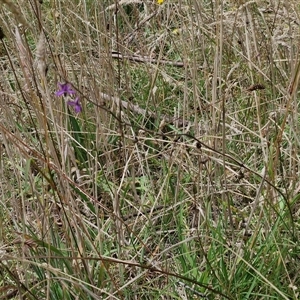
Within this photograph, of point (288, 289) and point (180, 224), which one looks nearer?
point (288, 289)

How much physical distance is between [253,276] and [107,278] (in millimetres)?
278

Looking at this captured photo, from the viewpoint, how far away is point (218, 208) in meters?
1.29

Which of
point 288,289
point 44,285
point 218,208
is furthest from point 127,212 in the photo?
point 288,289

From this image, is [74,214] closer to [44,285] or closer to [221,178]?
[44,285]

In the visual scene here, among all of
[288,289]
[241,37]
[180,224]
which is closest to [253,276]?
[288,289]

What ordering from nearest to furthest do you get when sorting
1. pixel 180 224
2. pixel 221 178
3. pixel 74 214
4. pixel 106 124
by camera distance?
pixel 74 214, pixel 180 224, pixel 221 178, pixel 106 124

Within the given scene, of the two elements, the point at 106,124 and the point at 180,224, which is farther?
the point at 106,124

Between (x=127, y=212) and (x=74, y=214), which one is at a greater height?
(x=74, y=214)

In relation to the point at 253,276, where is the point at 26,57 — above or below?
above

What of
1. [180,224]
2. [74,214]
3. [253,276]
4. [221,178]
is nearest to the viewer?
[74,214]

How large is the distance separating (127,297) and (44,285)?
6.1 inches

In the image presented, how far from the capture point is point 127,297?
1.10 meters

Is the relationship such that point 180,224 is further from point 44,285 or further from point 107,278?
point 44,285

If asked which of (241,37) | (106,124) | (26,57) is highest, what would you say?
(26,57)
